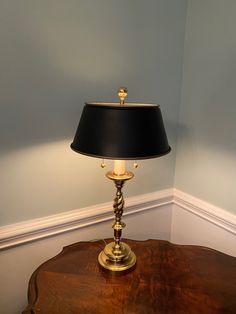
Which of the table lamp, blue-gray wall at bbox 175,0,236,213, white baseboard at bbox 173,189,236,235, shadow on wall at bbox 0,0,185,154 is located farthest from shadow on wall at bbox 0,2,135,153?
white baseboard at bbox 173,189,236,235

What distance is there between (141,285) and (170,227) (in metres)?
0.71

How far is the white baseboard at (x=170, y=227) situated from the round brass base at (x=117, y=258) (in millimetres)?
247

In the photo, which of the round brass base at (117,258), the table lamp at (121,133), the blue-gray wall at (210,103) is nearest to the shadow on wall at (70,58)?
the blue-gray wall at (210,103)

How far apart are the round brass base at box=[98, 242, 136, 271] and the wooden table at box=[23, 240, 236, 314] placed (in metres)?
0.02

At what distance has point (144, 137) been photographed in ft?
2.68

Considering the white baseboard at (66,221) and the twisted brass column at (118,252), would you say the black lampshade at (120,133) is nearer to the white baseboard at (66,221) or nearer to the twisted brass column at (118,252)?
the twisted brass column at (118,252)

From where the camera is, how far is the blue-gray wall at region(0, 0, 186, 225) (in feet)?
3.26

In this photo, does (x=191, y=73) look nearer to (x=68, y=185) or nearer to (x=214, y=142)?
(x=214, y=142)

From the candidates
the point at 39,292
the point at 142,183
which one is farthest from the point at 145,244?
the point at 39,292

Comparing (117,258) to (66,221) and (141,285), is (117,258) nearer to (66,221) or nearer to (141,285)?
(141,285)

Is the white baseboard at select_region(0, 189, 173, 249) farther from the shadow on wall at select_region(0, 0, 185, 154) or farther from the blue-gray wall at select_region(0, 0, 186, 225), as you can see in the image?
the shadow on wall at select_region(0, 0, 185, 154)

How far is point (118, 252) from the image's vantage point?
102 centimetres

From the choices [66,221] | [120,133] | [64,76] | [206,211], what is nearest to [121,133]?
[120,133]

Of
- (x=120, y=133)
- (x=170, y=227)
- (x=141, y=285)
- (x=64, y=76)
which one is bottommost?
(x=170, y=227)
